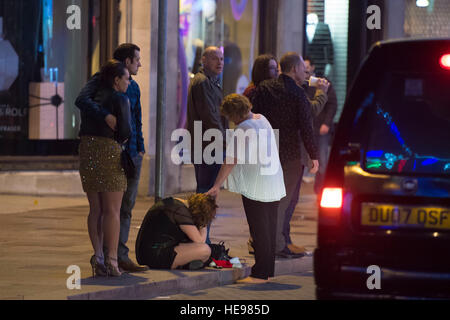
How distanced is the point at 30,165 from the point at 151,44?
2519mm

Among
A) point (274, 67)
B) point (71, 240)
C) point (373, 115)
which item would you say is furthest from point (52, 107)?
point (373, 115)

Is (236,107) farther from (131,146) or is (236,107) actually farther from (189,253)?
(189,253)

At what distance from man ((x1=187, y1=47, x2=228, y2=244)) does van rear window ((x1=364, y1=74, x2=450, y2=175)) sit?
12.6ft

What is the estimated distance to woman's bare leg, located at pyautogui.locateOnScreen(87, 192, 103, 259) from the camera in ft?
26.9

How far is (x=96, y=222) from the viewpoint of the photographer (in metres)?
8.23

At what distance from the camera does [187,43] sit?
667 inches

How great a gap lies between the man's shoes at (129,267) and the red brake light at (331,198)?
324 centimetres

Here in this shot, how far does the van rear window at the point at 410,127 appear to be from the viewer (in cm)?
572

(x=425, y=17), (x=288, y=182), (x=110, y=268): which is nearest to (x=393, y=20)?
(x=425, y=17)

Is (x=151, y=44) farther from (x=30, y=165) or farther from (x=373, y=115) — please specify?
(x=373, y=115)

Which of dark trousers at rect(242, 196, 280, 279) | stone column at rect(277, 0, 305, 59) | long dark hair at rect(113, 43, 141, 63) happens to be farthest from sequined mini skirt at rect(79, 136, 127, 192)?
stone column at rect(277, 0, 305, 59)

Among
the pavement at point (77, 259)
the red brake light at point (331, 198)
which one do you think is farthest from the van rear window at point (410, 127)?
the pavement at point (77, 259)
